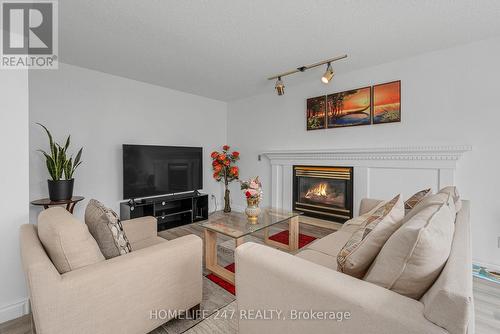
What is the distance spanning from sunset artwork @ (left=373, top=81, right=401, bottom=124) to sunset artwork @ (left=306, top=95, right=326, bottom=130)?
2.44 ft

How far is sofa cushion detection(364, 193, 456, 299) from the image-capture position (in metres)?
0.79

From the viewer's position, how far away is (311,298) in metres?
0.90

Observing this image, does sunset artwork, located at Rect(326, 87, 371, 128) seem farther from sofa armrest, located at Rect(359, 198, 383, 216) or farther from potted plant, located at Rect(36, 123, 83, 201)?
potted plant, located at Rect(36, 123, 83, 201)

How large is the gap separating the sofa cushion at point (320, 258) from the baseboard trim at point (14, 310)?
2.01 m

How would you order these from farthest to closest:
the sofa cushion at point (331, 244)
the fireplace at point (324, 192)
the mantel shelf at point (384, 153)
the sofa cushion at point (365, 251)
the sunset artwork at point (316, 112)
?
the sunset artwork at point (316, 112) → the fireplace at point (324, 192) → the mantel shelf at point (384, 153) → the sofa cushion at point (331, 244) → the sofa cushion at point (365, 251)

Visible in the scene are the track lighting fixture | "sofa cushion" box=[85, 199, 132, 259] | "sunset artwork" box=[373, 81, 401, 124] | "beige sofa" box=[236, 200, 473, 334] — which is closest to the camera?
"beige sofa" box=[236, 200, 473, 334]

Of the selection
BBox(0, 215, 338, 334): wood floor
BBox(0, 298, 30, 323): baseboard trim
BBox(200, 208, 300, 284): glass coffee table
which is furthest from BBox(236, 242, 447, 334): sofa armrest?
BBox(0, 298, 30, 323): baseboard trim

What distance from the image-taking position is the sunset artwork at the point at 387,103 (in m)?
2.95

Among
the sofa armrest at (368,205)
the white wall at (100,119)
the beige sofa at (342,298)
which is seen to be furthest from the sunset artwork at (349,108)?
the white wall at (100,119)

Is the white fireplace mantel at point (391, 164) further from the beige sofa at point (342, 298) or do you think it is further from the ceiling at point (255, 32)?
the beige sofa at point (342, 298)

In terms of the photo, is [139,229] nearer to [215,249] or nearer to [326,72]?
[215,249]

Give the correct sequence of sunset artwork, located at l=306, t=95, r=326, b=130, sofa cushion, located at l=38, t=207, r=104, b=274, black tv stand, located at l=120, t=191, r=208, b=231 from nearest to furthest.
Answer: sofa cushion, located at l=38, t=207, r=104, b=274
black tv stand, located at l=120, t=191, r=208, b=231
sunset artwork, located at l=306, t=95, r=326, b=130

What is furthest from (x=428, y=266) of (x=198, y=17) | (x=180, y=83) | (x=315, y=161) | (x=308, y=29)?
(x=180, y=83)

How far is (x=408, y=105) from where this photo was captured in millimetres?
2877
